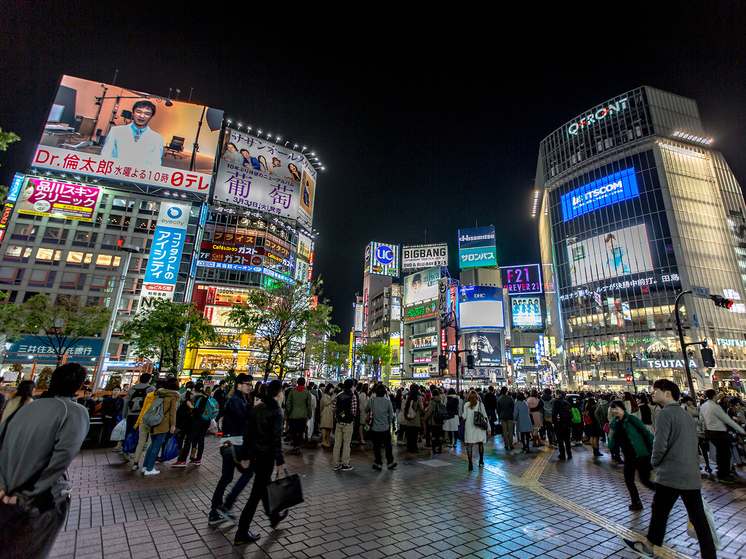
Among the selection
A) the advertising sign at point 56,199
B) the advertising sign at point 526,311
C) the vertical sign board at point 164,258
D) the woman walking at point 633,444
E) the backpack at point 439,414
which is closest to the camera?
the woman walking at point 633,444

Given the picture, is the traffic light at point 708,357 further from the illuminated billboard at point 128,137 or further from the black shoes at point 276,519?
the illuminated billboard at point 128,137

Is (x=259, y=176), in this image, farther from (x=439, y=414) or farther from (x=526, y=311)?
(x=526, y=311)

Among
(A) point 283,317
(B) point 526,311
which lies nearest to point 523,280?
(B) point 526,311

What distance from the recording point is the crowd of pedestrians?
301 cm

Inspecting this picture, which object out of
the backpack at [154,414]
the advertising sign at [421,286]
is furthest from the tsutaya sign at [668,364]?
the backpack at [154,414]

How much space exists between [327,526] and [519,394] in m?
8.87

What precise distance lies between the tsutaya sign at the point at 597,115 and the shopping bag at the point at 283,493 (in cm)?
9817

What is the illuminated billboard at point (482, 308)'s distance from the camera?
218ft

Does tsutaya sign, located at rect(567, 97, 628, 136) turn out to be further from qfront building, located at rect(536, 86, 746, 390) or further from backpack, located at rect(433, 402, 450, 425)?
backpack, located at rect(433, 402, 450, 425)

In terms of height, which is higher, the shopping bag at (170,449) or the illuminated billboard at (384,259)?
the illuminated billboard at (384,259)

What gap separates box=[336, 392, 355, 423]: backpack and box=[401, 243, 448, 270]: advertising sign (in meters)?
71.4

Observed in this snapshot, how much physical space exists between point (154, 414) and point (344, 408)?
13.9 feet

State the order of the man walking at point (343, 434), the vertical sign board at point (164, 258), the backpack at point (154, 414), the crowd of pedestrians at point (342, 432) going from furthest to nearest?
the vertical sign board at point (164, 258), the man walking at point (343, 434), the backpack at point (154, 414), the crowd of pedestrians at point (342, 432)

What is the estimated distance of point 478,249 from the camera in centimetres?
7212
